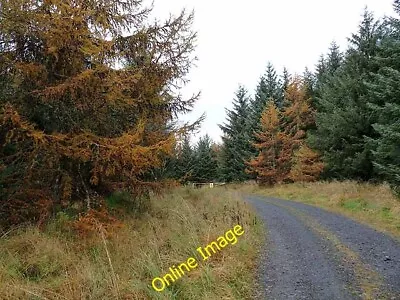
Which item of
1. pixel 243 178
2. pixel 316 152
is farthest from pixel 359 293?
pixel 243 178

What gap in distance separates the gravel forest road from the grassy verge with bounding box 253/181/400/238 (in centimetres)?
87

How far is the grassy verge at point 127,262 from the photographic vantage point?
17.1ft

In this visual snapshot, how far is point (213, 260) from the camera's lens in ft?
21.7

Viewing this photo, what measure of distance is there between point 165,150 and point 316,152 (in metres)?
20.2

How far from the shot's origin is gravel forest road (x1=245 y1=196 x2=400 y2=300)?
212 inches

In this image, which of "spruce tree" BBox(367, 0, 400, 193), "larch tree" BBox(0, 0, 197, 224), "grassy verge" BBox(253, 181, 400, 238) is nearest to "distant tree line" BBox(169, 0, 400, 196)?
"spruce tree" BBox(367, 0, 400, 193)

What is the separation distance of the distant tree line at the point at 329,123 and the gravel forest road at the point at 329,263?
5.13m

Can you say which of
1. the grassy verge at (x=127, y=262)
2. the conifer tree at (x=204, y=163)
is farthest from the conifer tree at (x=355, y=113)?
the conifer tree at (x=204, y=163)

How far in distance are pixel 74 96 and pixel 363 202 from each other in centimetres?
1148

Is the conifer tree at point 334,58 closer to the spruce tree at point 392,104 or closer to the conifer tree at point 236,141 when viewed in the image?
the conifer tree at point 236,141

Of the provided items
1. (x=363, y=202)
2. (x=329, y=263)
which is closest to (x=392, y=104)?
(x=363, y=202)

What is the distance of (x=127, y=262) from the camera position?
6.51m

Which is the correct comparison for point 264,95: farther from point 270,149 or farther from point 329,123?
A: point 329,123

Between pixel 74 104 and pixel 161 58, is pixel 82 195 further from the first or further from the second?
pixel 161 58
